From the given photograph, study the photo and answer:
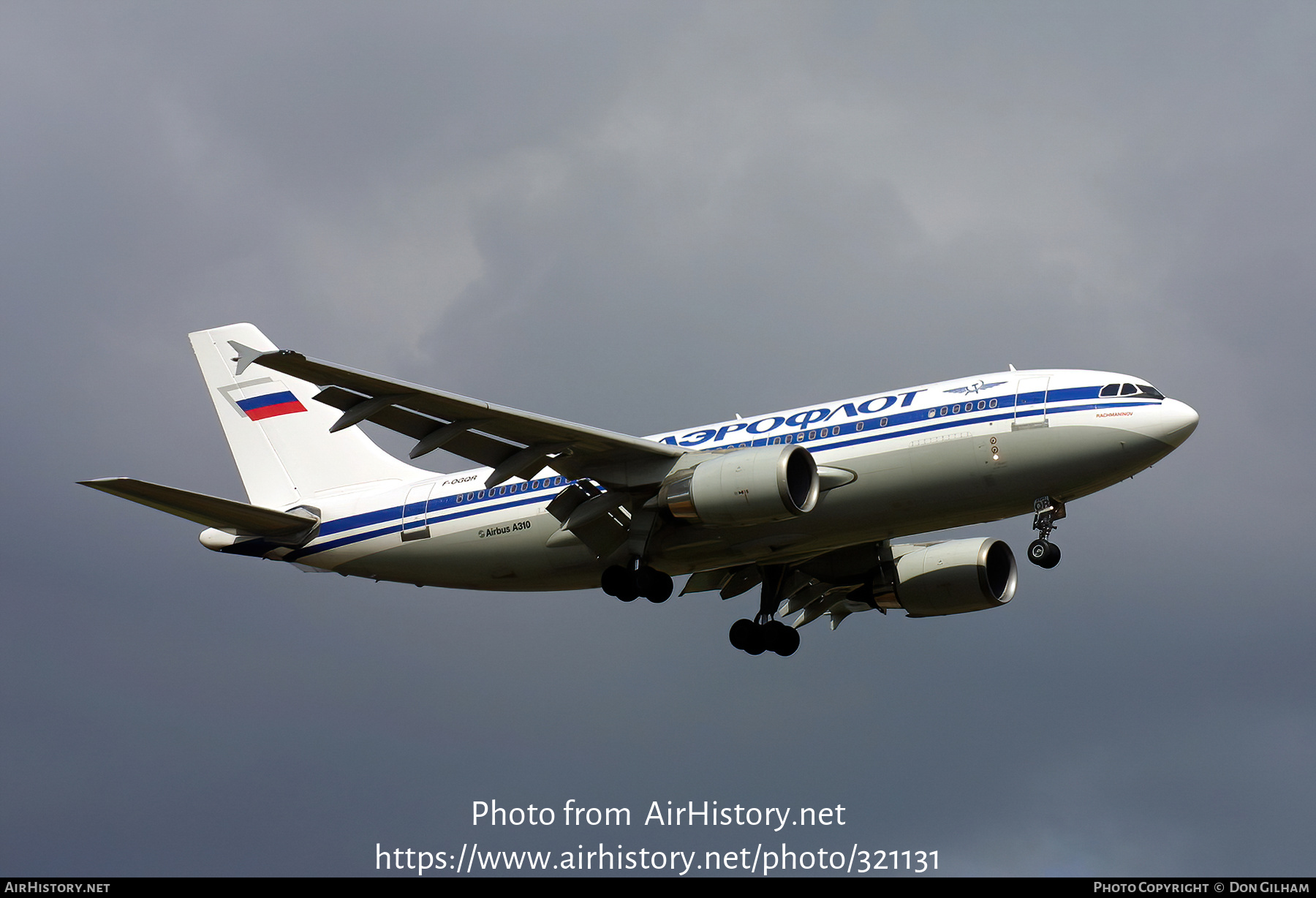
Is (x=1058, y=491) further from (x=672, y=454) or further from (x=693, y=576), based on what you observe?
(x=693, y=576)

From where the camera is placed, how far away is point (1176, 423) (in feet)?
96.9

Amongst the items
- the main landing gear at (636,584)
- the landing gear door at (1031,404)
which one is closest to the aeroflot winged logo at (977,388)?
the landing gear door at (1031,404)

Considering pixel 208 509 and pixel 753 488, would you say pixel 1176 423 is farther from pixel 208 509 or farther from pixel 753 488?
pixel 208 509

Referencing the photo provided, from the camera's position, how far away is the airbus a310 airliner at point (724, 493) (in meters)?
29.8

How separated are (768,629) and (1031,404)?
10.7 metres

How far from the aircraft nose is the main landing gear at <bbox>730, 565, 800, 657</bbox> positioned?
37.1ft

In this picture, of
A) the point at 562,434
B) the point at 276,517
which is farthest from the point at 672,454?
the point at 276,517

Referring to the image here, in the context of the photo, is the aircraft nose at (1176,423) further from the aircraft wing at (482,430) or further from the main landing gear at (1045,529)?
the aircraft wing at (482,430)

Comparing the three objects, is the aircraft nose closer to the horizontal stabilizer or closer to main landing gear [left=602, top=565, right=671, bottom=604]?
main landing gear [left=602, top=565, right=671, bottom=604]

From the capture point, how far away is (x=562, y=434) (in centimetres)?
3117

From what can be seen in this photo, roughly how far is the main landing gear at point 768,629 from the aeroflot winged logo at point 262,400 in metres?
14.1

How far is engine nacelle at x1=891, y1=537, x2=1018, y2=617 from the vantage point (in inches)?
1468

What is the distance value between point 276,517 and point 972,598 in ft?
58.6

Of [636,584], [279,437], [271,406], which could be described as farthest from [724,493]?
[271,406]
